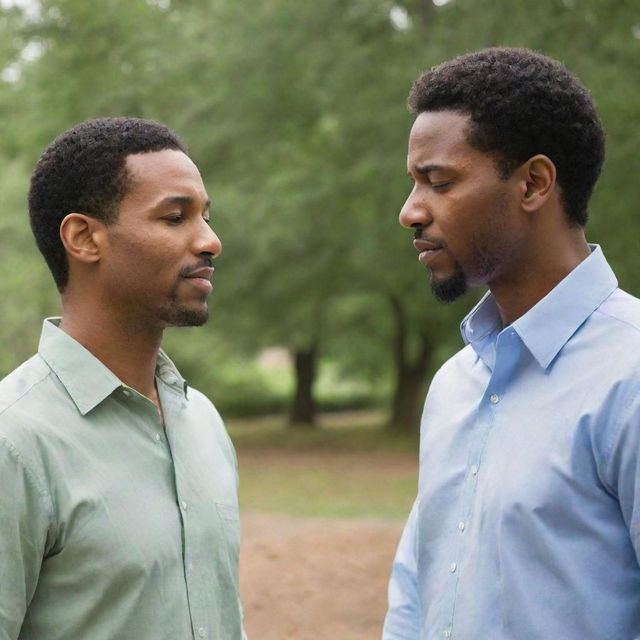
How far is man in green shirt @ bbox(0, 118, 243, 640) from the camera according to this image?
8.06 ft

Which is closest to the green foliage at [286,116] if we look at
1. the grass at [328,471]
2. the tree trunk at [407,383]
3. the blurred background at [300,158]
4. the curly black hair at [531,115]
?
the blurred background at [300,158]

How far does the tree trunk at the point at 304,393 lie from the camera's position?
2783cm

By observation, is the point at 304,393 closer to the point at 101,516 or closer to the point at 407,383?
the point at 407,383

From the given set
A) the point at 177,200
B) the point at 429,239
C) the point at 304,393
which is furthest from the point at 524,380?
the point at 304,393

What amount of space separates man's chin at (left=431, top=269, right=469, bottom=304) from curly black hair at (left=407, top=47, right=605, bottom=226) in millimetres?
277

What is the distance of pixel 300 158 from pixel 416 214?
17.7 m

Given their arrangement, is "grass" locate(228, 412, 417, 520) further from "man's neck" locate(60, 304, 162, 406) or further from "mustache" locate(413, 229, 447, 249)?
"mustache" locate(413, 229, 447, 249)

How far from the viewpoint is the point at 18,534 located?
7.81ft

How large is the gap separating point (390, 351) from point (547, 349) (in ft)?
87.1

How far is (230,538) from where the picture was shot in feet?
9.39

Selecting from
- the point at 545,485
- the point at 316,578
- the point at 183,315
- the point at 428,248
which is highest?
the point at 428,248

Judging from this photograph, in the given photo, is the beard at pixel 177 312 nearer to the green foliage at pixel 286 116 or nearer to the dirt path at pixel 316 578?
the dirt path at pixel 316 578

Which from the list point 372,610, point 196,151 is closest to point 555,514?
point 372,610

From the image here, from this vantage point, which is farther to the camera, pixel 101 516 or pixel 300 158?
pixel 300 158
